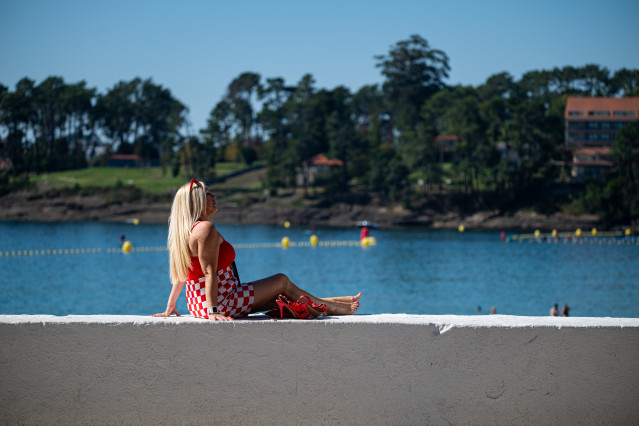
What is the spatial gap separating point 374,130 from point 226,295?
110 m

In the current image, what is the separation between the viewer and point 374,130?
11300cm

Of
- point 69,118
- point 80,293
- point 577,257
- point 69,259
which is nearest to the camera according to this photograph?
point 80,293

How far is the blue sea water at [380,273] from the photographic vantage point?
33.4 metres

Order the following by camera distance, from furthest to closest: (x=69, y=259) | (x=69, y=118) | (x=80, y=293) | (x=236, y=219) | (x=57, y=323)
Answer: (x=69, y=118) < (x=236, y=219) < (x=69, y=259) < (x=80, y=293) < (x=57, y=323)

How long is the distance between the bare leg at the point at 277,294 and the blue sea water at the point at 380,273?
25.7m

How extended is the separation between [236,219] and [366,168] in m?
20.6

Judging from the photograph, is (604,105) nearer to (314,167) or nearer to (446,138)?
(446,138)

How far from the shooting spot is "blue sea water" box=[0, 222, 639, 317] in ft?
110

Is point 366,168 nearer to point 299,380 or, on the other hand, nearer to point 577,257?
point 577,257

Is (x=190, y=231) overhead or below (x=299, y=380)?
overhead

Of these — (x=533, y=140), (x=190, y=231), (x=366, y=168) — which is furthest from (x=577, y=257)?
(x=190, y=231)

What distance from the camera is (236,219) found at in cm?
9431

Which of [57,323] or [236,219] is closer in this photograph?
[57,323]

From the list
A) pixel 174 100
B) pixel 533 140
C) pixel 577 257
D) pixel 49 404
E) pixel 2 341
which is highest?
pixel 174 100
